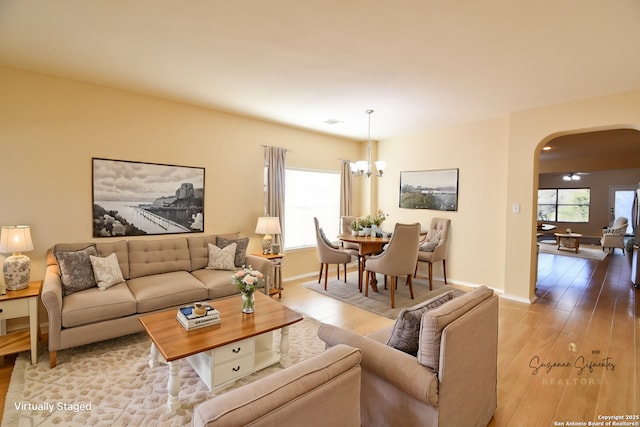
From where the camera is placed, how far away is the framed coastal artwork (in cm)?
526

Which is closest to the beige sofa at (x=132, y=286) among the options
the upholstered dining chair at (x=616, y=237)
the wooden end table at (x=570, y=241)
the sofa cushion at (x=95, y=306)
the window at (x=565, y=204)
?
the sofa cushion at (x=95, y=306)

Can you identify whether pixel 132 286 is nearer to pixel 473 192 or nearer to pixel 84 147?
pixel 84 147

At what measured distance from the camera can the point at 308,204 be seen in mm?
5773

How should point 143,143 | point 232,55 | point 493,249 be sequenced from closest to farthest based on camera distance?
point 232,55
point 143,143
point 493,249

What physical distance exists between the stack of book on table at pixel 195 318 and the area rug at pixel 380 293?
7.18 ft

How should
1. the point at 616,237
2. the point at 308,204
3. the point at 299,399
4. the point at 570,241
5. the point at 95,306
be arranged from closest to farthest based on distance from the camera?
the point at 299,399
the point at 95,306
the point at 308,204
the point at 616,237
the point at 570,241

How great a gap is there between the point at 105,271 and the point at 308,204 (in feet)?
11.3

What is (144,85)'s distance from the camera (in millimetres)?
3453

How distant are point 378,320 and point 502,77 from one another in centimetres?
304

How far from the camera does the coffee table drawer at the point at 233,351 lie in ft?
7.20

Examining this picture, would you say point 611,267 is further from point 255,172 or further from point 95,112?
point 95,112

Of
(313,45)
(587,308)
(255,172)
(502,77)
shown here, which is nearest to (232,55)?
(313,45)

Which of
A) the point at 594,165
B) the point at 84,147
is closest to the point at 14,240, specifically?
the point at 84,147

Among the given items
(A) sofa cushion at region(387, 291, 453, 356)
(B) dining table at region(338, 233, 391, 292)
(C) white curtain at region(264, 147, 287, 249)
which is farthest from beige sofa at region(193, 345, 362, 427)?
(C) white curtain at region(264, 147, 287, 249)
